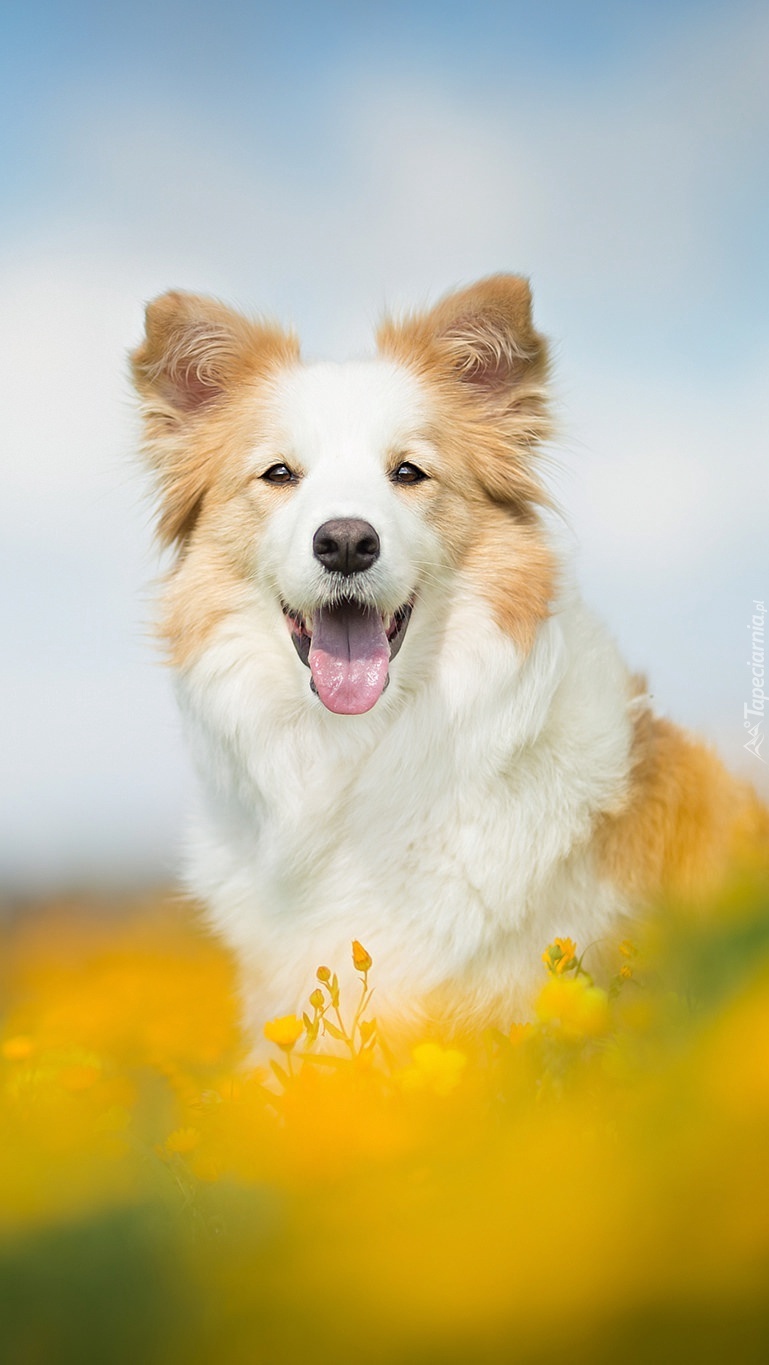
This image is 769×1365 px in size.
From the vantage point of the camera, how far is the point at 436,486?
360 centimetres

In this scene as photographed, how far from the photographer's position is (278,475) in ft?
11.8

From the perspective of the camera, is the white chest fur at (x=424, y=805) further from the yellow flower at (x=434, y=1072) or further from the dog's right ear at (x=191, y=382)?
the yellow flower at (x=434, y=1072)

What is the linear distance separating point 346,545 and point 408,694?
65 centimetres

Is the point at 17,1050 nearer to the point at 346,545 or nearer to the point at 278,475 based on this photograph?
the point at 346,545

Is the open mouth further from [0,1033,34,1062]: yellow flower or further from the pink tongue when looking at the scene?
[0,1033,34,1062]: yellow flower

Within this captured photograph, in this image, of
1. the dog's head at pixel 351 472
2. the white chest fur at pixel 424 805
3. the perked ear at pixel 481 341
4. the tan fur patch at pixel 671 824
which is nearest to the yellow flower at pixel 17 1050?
the white chest fur at pixel 424 805

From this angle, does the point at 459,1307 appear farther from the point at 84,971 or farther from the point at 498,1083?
the point at 84,971

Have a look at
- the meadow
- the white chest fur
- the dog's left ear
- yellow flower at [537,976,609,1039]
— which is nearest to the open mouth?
the white chest fur

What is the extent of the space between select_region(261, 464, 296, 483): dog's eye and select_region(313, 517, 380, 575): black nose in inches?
16.6

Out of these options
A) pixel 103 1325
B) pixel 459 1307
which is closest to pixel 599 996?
pixel 459 1307

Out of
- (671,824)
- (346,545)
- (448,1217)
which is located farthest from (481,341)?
(448,1217)

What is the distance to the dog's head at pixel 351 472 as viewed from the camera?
3.34 meters

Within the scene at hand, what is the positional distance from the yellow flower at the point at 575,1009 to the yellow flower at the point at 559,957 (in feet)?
0.58

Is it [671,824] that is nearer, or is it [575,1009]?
[575,1009]
